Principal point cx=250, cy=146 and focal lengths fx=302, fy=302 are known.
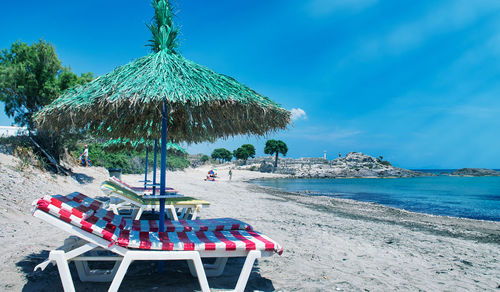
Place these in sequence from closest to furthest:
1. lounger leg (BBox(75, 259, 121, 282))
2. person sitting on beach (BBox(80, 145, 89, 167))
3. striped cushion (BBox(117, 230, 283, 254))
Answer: striped cushion (BBox(117, 230, 283, 254)), lounger leg (BBox(75, 259, 121, 282)), person sitting on beach (BBox(80, 145, 89, 167))

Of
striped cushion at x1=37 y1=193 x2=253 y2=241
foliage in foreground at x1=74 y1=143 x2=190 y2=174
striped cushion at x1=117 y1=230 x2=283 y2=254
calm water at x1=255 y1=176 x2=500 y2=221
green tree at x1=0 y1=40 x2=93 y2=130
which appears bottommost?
calm water at x1=255 y1=176 x2=500 y2=221

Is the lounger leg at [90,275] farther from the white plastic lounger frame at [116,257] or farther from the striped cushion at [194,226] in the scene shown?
the striped cushion at [194,226]

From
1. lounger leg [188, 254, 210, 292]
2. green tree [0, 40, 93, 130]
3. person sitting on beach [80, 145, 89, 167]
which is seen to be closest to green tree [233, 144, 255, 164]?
person sitting on beach [80, 145, 89, 167]

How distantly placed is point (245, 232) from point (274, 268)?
79 cm

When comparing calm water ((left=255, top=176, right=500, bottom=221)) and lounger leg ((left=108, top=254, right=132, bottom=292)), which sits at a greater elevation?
lounger leg ((left=108, top=254, right=132, bottom=292))

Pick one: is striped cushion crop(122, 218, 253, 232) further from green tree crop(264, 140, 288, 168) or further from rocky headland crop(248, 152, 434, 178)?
green tree crop(264, 140, 288, 168)

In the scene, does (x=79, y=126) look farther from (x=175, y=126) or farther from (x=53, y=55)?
(x=53, y=55)

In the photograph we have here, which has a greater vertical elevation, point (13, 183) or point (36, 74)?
point (36, 74)

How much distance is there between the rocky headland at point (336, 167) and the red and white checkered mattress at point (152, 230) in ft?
168

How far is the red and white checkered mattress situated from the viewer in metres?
2.53

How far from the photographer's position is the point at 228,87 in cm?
336

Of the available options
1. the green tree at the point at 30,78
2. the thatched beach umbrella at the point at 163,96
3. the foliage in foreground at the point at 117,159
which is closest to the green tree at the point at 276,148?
the foliage in foreground at the point at 117,159

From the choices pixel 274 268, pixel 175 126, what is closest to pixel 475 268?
pixel 274 268

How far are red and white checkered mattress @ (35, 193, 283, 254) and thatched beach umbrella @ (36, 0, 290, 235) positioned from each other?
0.39 m
